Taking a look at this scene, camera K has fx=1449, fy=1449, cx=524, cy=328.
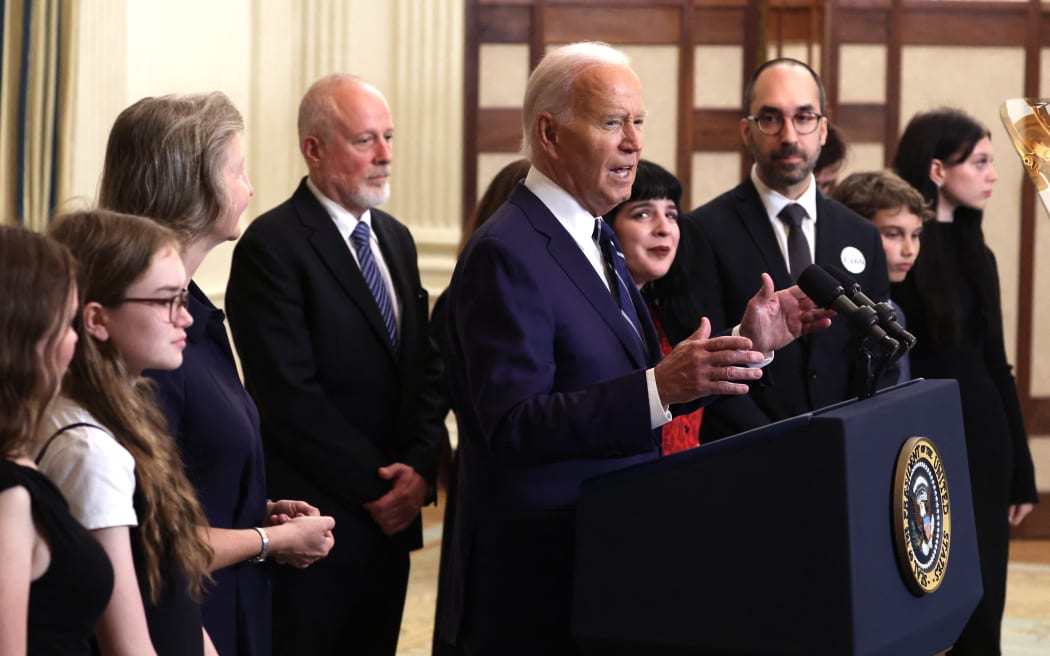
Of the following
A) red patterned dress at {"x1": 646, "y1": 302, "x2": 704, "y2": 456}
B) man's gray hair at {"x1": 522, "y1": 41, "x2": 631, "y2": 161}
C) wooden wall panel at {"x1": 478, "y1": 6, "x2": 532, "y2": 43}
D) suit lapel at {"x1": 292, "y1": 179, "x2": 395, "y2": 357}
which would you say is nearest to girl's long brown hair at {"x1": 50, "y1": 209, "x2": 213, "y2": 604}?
man's gray hair at {"x1": 522, "y1": 41, "x2": 631, "y2": 161}

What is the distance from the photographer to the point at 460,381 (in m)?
2.57

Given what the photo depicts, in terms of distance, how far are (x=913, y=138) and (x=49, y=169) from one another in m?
2.80

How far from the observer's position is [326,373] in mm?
3469

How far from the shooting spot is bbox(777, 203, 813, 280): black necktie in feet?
12.1

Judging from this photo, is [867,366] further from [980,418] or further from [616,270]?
[980,418]

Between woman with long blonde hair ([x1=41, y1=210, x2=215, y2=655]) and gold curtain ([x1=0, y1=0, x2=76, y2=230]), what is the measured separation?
104 inches

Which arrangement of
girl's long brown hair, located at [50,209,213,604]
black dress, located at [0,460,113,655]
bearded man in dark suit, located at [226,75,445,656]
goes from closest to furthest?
black dress, located at [0,460,113,655], girl's long brown hair, located at [50,209,213,604], bearded man in dark suit, located at [226,75,445,656]

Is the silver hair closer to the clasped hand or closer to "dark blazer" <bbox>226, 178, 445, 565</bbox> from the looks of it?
"dark blazer" <bbox>226, 178, 445, 565</bbox>

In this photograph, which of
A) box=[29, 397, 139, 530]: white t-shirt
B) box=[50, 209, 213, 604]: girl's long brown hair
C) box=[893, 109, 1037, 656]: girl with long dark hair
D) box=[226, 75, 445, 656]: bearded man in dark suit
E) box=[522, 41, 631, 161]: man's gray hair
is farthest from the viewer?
box=[893, 109, 1037, 656]: girl with long dark hair

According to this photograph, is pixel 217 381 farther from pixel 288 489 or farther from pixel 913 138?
pixel 913 138

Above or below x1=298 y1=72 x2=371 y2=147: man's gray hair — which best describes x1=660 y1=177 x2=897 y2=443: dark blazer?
below

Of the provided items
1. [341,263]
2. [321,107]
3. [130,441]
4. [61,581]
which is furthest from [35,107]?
[61,581]

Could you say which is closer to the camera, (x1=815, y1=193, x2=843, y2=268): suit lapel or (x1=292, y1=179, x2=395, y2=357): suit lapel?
(x1=292, y1=179, x2=395, y2=357): suit lapel

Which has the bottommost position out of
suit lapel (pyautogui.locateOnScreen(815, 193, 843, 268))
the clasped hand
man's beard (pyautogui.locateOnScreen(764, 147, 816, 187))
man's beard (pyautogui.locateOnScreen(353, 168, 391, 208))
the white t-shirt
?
the clasped hand
